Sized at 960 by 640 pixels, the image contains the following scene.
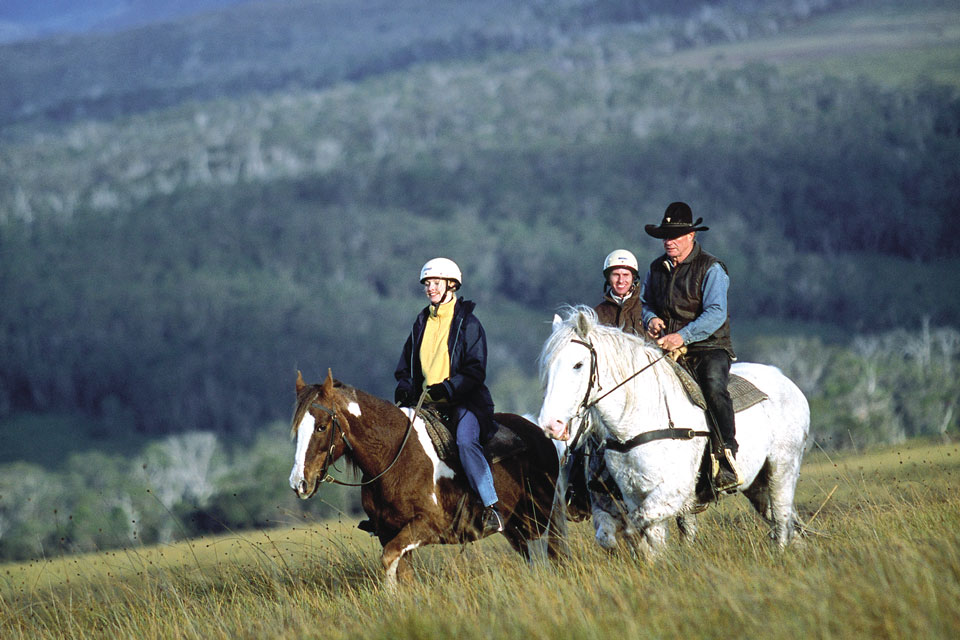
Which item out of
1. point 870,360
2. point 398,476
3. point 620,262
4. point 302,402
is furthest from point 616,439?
point 870,360

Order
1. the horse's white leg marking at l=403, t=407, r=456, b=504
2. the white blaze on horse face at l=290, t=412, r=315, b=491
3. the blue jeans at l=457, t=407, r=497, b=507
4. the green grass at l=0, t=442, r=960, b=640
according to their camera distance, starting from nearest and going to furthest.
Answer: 1. the green grass at l=0, t=442, r=960, b=640
2. the white blaze on horse face at l=290, t=412, r=315, b=491
3. the blue jeans at l=457, t=407, r=497, b=507
4. the horse's white leg marking at l=403, t=407, r=456, b=504

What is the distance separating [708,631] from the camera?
6555mm

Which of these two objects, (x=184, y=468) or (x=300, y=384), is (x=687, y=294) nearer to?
(x=300, y=384)

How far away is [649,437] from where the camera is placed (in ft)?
29.4

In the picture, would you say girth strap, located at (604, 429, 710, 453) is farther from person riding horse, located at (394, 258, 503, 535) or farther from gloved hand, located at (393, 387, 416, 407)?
gloved hand, located at (393, 387, 416, 407)

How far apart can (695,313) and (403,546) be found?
3269mm

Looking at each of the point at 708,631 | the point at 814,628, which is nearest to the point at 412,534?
the point at 708,631

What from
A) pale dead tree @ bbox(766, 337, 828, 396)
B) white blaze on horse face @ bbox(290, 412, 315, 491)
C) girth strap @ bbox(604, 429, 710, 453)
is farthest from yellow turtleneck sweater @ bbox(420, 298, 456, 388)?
pale dead tree @ bbox(766, 337, 828, 396)

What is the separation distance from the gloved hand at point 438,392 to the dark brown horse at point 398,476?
11.0 inches

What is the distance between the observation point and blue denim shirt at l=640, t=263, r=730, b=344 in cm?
938

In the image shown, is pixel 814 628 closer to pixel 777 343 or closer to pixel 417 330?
pixel 417 330

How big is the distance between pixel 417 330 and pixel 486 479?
158 cm

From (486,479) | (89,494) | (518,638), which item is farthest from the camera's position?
(89,494)

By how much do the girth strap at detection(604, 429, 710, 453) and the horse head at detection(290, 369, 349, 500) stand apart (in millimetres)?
2323
